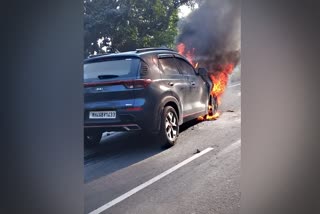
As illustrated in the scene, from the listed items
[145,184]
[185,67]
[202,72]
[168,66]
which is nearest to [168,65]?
[168,66]

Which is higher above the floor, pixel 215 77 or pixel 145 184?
pixel 215 77

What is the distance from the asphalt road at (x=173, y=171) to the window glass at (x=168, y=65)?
0.40 meters

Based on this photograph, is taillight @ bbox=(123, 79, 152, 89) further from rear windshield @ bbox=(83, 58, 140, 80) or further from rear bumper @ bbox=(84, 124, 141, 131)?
rear bumper @ bbox=(84, 124, 141, 131)

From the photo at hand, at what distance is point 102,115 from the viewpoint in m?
2.48

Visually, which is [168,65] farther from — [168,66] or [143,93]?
[143,93]

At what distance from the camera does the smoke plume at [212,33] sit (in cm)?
230

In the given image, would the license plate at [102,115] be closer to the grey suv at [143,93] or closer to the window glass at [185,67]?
the grey suv at [143,93]

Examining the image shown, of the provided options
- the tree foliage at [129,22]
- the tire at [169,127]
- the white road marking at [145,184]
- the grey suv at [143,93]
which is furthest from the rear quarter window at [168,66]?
the white road marking at [145,184]

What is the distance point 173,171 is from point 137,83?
25.2 inches
